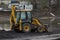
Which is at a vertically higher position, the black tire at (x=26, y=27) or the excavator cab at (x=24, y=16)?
the excavator cab at (x=24, y=16)

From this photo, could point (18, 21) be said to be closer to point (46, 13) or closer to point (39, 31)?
point (39, 31)

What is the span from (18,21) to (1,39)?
3.37 meters

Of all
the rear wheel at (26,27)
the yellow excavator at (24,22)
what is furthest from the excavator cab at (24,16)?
the rear wheel at (26,27)

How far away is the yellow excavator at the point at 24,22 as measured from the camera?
1636 centimetres

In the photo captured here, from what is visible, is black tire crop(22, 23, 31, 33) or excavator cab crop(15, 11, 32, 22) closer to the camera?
black tire crop(22, 23, 31, 33)

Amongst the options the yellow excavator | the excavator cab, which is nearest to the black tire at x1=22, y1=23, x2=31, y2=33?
the yellow excavator

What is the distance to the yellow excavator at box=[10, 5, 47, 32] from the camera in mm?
16359

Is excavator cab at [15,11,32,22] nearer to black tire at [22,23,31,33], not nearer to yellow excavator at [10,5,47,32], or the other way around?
yellow excavator at [10,5,47,32]

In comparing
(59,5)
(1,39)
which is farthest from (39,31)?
(59,5)

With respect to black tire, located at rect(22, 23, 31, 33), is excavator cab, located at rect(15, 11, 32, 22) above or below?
above

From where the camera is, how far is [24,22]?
1652 cm

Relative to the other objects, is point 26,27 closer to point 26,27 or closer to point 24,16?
point 26,27

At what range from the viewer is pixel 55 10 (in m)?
32.4

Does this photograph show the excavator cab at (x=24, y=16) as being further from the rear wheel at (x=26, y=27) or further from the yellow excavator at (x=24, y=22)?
the rear wheel at (x=26, y=27)
